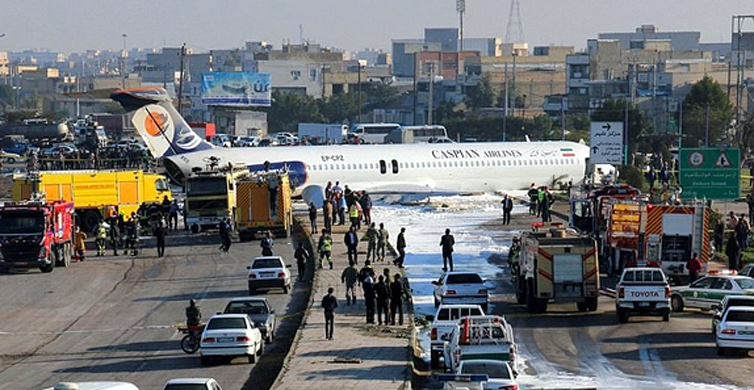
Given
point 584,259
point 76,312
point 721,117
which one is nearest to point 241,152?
point 76,312

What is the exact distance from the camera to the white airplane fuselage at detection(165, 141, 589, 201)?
66562 mm

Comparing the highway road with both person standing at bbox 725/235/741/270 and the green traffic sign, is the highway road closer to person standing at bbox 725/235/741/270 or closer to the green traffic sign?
person standing at bbox 725/235/741/270

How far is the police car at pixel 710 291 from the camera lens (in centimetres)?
3378

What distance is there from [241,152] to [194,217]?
1215cm

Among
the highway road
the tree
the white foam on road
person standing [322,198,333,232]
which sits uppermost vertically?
the tree

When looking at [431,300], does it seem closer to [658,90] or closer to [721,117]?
[721,117]

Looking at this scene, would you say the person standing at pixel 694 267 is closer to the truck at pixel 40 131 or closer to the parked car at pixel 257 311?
the parked car at pixel 257 311

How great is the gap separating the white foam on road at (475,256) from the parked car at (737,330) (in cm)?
135

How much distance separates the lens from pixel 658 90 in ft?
474

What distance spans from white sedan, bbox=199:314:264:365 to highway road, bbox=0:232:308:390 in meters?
0.31

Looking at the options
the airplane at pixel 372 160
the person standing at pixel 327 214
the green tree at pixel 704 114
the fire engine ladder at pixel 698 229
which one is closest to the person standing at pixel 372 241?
the person standing at pixel 327 214

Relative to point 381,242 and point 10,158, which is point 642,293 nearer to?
point 381,242

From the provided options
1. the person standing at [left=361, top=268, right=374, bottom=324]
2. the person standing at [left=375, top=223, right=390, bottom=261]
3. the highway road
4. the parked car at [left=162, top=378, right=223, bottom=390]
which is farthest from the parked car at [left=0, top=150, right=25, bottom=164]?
the parked car at [left=162, top=378, right=223, bottom=390]

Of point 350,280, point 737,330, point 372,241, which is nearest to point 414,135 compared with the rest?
point 372,241
